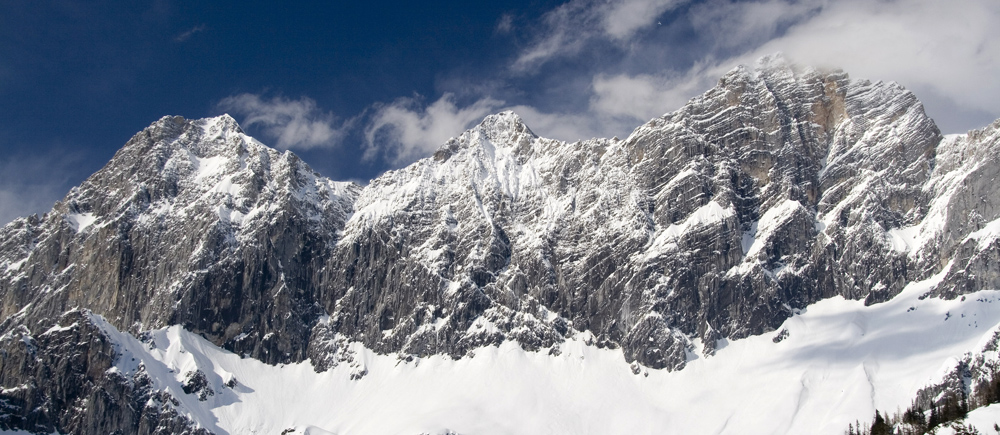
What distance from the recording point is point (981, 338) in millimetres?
196125

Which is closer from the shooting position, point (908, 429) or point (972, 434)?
point (972, 434)

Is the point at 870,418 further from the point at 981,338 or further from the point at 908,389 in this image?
the point at 981,338

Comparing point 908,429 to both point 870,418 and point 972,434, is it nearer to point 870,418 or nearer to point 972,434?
point 972,434

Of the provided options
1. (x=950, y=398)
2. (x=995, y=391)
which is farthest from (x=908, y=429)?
(x=950, y=398)

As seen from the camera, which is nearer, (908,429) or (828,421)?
(908,429)

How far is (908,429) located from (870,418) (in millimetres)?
43982

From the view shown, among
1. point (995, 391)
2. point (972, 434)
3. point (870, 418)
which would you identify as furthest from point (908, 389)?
point (972, 434)

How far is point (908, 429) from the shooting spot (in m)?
151

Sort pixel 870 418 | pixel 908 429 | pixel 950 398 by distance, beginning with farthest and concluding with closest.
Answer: pixel 870 418 → pixel 950 398 → pixel 908 429

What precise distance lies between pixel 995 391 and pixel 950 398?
855 inches

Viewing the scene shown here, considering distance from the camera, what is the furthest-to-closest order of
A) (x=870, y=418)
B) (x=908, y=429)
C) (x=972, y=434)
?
(x=870, y=418)
(x=908, y=429)
(x=972, y=434)

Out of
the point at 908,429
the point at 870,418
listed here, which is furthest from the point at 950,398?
the point at 908,429

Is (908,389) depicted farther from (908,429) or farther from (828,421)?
(908,429)

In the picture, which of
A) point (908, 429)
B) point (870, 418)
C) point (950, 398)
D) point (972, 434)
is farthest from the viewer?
point (870, 418)
